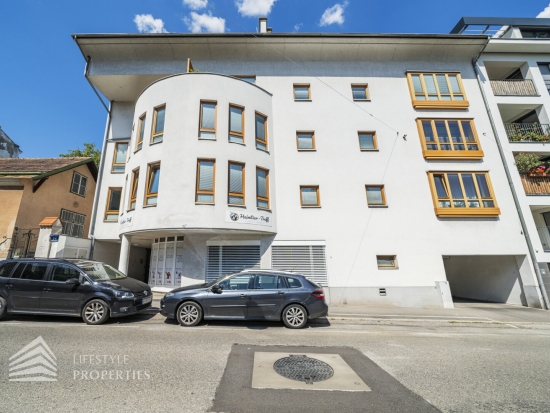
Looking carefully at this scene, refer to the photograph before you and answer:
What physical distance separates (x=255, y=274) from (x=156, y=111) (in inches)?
414

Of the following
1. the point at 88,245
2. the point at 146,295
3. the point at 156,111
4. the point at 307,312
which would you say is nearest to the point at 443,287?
the point at 307,312

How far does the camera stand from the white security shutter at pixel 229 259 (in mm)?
12078

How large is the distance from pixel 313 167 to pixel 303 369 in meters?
10.7

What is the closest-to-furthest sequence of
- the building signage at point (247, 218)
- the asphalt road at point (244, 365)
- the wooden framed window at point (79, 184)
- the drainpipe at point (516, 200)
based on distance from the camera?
the asphalt road at point (244, 365)
the building signage at point (247, 218)
the drainpipe at point (516, 200)
the wooden framed window at point (79, 184)

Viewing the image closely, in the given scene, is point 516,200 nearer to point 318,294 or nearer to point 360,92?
point 360,92

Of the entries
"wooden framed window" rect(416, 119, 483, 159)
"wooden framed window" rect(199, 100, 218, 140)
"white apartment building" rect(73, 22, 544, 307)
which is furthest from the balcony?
"wooden framed window" rect(199, 100, 218, 140)

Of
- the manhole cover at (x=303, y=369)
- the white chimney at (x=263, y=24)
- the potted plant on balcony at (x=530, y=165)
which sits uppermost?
the white chimney at (x=263, y=24)

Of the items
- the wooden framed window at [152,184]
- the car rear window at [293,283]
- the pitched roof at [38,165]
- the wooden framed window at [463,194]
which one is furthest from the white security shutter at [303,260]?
the pitched roof at [38,165]

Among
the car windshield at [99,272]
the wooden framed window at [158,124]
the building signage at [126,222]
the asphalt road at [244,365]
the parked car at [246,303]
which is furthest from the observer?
the wooden framed window at [158,124]

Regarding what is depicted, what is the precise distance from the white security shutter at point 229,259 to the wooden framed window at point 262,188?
7.28 feet

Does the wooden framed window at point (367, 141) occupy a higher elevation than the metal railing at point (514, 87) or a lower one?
lower

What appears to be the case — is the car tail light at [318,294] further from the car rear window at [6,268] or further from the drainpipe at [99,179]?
the drainpipe at [99,179]

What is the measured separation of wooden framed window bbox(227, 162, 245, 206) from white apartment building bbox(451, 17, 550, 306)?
47.9ft

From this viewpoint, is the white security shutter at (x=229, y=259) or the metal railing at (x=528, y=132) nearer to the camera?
the white security shutter at (x=229, y=259)
